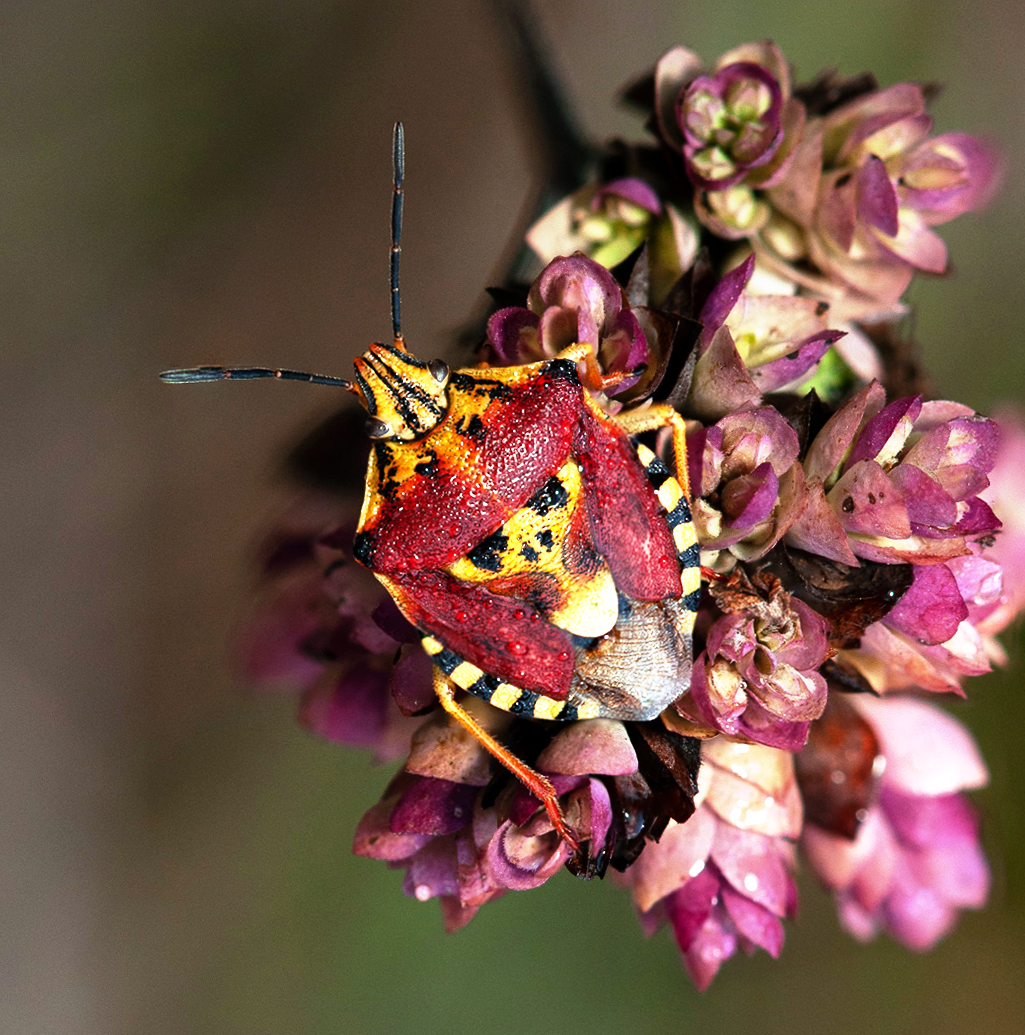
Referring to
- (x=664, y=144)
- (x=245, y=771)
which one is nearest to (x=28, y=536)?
(x=245, y=771)

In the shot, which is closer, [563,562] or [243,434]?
[563,562]

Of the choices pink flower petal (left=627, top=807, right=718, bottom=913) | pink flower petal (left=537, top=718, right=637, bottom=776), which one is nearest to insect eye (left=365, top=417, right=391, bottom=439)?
pink flower petal (left=537, top=718, right=637, bottom=776)

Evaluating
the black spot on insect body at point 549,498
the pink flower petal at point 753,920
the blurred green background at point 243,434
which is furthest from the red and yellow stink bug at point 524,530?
the blurred green background at point 243,434

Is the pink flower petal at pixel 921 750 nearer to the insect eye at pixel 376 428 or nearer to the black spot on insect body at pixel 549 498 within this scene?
the black spot on insect body at pixel 549 498

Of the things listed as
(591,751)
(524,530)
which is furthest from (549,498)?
(591,751)

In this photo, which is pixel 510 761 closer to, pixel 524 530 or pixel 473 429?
pixel 524 530

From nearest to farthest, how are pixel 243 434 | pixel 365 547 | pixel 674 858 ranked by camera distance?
pixel 674 858
pixel 365 547
pixel 243 434
